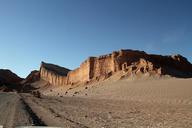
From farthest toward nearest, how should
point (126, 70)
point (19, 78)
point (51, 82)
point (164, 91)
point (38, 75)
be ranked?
1. point (19, 78)
2. point (38, 75)
3. point (51, 82)
4. point (126, 70)
5. point (164, 91)

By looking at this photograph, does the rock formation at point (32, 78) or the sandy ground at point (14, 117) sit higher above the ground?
the rock formation at point (32, 78)

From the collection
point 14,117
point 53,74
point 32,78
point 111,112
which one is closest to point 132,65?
point 111,112

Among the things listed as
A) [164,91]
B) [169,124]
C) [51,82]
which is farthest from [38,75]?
[169,124]

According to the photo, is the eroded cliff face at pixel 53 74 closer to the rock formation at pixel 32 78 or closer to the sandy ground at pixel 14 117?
the rock formation at pixel 32 78

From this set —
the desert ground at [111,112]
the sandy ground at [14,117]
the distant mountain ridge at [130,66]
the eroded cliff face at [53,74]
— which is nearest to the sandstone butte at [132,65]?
the distant mountain ridge at [130,66]

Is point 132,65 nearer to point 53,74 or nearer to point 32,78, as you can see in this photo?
point 53,74

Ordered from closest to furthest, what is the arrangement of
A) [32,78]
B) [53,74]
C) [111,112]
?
[111,112] < [53,74] < [32,78]

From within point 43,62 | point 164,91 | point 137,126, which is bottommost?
point 137,126

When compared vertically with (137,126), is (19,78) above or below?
above

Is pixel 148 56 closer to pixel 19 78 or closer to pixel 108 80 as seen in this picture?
pixel 108 80

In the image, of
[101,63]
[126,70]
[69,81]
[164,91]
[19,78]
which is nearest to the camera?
[164,91]

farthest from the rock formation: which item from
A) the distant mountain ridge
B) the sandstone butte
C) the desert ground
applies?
the desert ground

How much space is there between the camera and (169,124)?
1514 cm

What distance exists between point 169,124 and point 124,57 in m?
60.0
